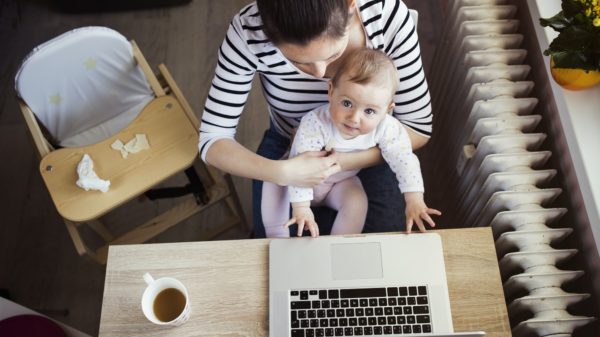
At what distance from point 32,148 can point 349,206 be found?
→ 1.66m

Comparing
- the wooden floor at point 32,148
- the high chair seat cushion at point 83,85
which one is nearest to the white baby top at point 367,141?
the high chair seat cushion at point 83,85

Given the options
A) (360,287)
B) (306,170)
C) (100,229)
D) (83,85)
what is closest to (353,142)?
(306,170)

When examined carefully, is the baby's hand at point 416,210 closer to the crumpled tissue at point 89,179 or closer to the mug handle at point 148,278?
the mug handle at point 148,278

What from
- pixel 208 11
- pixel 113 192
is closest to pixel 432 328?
pixel 113 192

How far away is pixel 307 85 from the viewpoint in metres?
1.21

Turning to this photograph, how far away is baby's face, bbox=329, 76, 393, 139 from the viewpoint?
1.05 m

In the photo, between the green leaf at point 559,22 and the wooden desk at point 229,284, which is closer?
the wooden desk at point 229,284

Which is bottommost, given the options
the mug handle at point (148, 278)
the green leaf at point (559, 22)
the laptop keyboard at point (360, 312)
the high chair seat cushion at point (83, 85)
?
the laptop keyboard at point (360, 312)

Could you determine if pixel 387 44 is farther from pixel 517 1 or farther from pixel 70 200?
pixel 70 200

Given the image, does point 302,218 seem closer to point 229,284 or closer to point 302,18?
point 229,284

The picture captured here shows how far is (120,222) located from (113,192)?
2.06 ft

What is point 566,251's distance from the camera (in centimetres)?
110

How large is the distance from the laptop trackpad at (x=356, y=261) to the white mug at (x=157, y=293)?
31 cm

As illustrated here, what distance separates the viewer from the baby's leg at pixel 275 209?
131 centimetres
